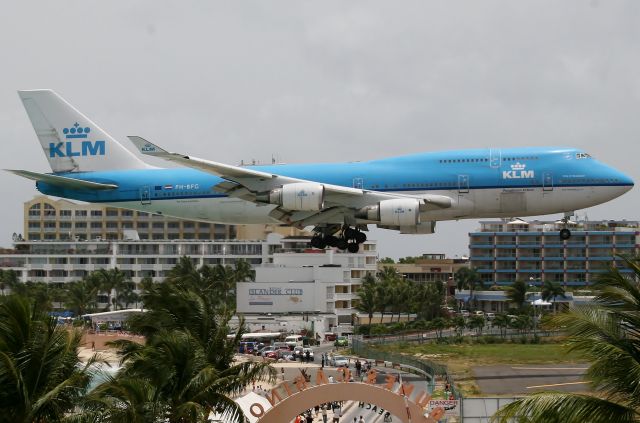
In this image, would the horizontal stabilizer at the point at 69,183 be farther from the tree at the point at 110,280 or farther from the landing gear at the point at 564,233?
the tree at the point at 110,280

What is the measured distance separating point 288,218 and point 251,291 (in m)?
83.7

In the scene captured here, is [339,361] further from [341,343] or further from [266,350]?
[341,343]

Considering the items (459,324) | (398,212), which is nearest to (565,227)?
(398,212)

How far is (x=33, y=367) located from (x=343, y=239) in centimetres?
3681

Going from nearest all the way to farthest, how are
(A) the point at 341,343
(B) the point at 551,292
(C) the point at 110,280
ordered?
(A) the point at 341,343, (B) the point at 551,292, (C) the point at 110,280

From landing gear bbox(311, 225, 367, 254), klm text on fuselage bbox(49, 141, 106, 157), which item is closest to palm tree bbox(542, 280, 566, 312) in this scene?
landing gear bbox(311, 225, 367, 254)

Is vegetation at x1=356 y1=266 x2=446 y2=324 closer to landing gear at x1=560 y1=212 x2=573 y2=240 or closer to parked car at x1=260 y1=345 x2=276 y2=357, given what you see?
parked car at x1=260 y1=345 x2=276 y2=357

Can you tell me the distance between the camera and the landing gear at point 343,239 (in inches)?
2295

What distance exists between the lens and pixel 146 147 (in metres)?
54.0

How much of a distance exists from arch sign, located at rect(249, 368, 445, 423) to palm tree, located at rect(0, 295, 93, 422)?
38.2 ft

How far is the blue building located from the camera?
614ft

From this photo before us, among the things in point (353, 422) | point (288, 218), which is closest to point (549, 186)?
point (288, 218)

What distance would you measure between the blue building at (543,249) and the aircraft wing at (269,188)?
131 meters

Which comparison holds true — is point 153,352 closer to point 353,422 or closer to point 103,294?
point 353,422
